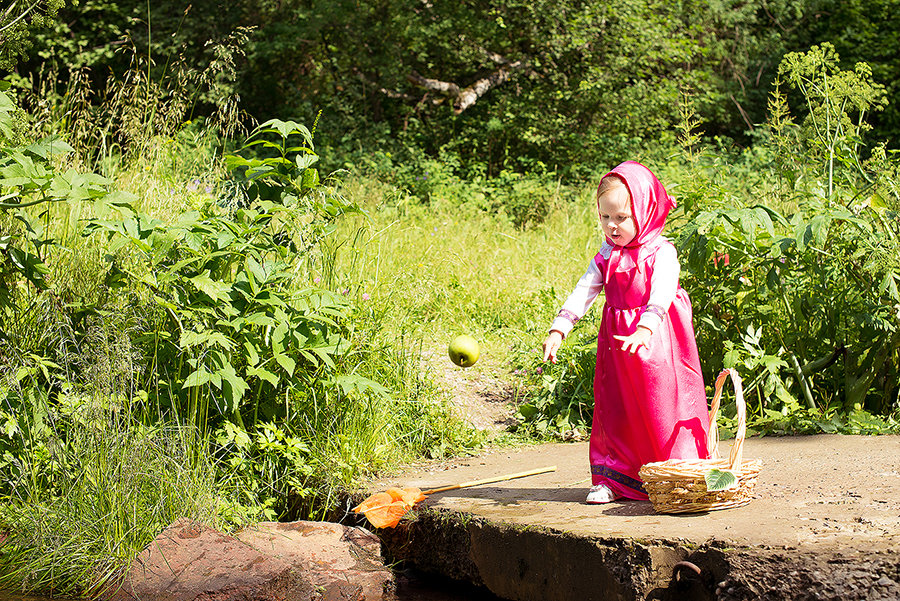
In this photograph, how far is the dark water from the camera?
10.8 ft

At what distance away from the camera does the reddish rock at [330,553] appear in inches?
125

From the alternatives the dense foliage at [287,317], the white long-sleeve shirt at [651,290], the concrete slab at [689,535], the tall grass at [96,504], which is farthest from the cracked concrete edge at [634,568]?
the tall grass at [96,504]

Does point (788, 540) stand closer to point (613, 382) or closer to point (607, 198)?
point (613, 382)

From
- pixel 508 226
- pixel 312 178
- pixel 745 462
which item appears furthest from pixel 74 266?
pixel 508 226

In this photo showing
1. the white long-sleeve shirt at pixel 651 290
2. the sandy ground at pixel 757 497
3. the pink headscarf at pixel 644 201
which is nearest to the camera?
the sandy ground at pixel 757 497

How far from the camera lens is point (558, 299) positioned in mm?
6156

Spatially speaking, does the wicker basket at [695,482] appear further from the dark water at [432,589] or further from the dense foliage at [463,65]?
the dense foliage at [463,65]

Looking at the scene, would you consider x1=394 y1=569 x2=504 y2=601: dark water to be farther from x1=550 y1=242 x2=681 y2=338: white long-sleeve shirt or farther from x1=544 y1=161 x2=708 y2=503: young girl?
x1=550 y1=242 x2=681 y2=338: white long-sleeve shirt

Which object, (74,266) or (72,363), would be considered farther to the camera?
(74,266)

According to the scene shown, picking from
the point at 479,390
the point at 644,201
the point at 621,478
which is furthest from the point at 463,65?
the point at 621,478

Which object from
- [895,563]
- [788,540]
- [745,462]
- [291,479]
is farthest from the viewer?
[291,479]

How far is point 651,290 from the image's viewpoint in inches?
124

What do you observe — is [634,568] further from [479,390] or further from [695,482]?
[479,390]

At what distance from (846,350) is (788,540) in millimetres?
2237
